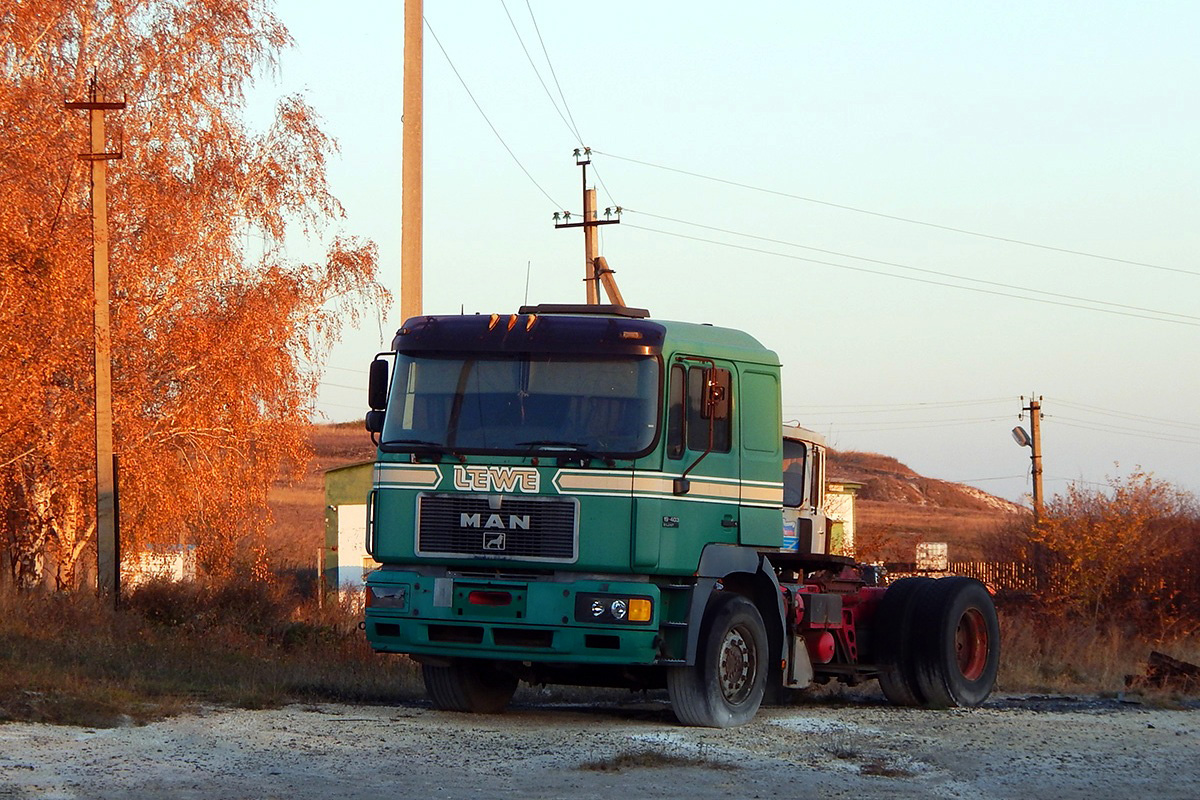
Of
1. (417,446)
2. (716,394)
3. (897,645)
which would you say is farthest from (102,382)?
(716,394)

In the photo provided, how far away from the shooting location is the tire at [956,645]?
1455 cm

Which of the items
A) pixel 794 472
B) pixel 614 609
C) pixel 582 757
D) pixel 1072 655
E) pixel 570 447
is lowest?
pixel 1072 655

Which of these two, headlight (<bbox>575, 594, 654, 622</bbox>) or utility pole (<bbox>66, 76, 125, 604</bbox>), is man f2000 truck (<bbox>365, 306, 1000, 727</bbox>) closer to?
headlight (<bbox>575, 594, 654, 622</bbox>)

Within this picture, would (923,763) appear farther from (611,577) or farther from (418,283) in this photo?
(418,283)

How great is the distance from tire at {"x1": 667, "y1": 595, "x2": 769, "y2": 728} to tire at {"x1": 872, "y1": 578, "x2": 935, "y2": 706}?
99.2 inches

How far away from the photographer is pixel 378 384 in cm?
1243

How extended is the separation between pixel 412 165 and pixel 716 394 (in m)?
8.31

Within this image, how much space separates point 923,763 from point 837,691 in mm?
7187

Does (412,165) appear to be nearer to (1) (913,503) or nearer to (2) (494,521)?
(2) (494,521)

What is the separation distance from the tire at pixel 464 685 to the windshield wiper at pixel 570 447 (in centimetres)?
217

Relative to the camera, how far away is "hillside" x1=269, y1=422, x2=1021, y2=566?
179 feet

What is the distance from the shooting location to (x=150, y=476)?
84.1ft

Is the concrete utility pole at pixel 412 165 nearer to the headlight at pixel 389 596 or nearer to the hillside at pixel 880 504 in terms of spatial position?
the headlight at pixel 389 596

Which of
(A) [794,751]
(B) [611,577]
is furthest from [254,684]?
(A) [794,751]
